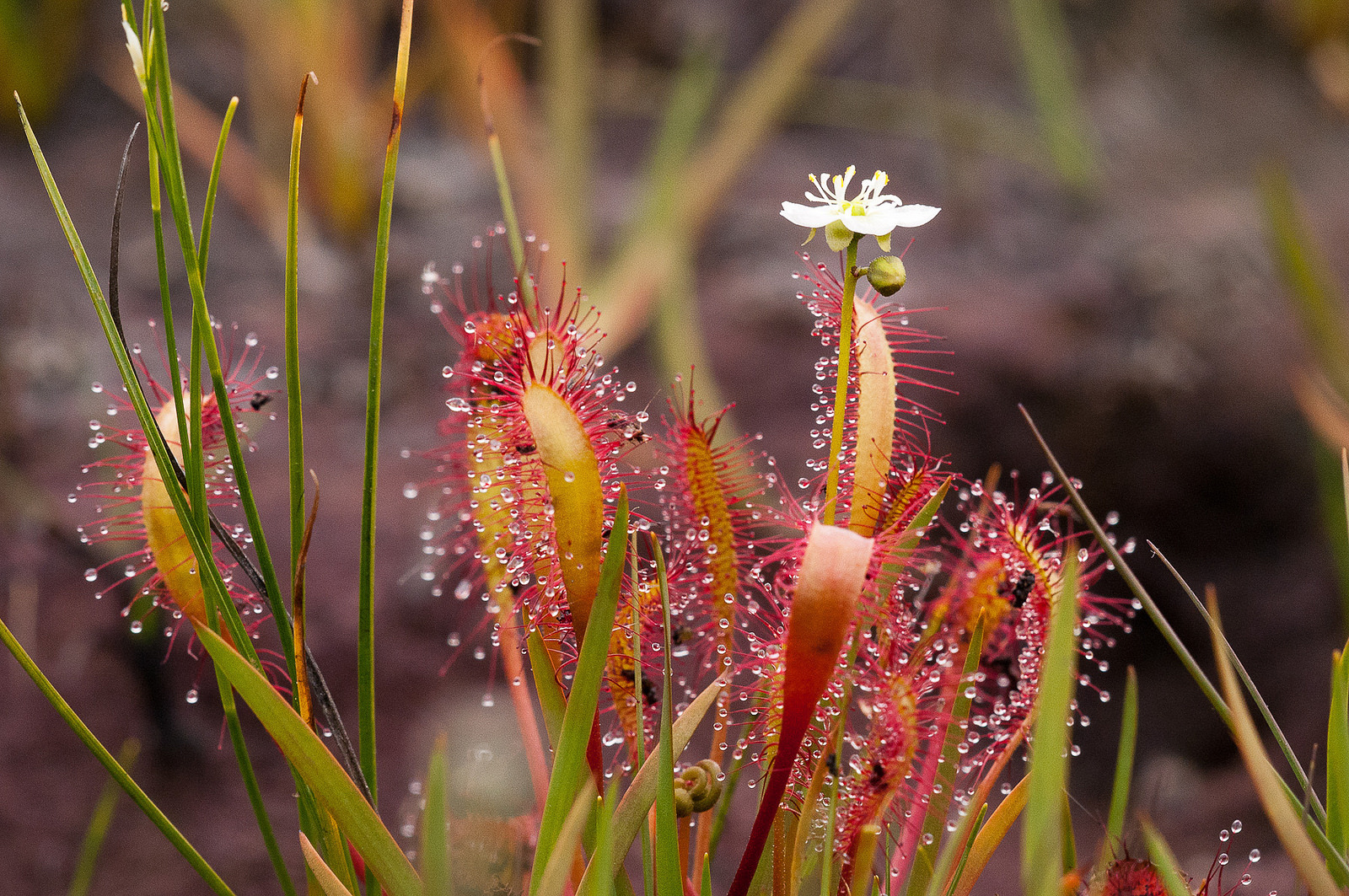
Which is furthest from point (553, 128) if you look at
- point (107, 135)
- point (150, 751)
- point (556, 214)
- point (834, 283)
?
point (834, 283)

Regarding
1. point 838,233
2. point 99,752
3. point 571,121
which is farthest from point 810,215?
point 571,121

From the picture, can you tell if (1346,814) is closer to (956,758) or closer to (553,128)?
(956,758)

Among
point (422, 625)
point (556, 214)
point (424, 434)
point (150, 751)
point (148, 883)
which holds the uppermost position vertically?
point (556, 214)

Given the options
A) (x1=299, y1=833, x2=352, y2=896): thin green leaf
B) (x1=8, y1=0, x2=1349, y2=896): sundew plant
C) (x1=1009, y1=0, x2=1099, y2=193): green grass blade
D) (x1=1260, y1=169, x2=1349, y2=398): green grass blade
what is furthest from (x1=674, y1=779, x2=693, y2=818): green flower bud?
(x1=1009, y1=0, x2=1099, y2=193): green grass blade

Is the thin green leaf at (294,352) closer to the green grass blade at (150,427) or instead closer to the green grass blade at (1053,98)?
the green grass blade at (150,427)

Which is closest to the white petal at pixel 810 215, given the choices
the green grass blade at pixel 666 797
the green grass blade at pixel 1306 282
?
the green grass blade at pixel 666 797
